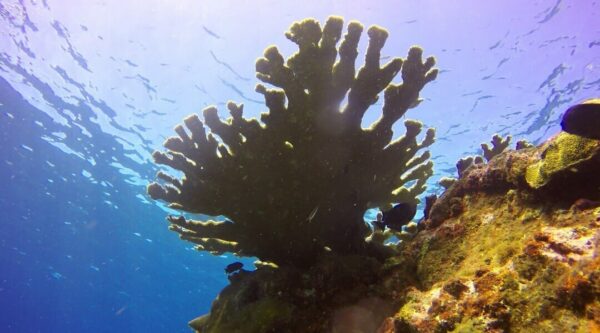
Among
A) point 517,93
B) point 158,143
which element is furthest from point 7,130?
point 517,93

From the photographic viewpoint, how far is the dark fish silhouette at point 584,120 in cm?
225

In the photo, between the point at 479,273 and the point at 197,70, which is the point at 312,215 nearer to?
the point at 479,273

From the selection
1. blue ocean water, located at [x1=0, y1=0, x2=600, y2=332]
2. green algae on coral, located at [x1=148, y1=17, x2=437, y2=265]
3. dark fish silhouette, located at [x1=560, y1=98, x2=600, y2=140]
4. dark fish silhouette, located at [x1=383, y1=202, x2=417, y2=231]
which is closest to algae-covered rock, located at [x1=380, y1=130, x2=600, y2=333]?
dark fish silhouette, located at [x1=560, y1=98, x2=600, y2=140]

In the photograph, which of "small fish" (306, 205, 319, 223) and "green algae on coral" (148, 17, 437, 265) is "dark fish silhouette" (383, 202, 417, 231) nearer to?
"green algae on coral" (148, 17, 437, 265)

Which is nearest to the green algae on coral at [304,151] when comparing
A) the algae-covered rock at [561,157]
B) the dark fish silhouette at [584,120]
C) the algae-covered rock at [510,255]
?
the algae-covered rock at [510,255]

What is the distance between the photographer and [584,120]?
2.27 metres

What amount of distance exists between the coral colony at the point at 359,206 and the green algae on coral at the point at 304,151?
0.04 ft

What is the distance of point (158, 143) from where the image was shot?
59.3 ft

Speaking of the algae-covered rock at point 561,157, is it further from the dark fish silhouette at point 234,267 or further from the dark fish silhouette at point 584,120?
the dark fish silhouette at point 234,267

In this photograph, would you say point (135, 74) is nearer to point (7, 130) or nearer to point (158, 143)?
point (158, 143)

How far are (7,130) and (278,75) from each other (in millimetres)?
23972

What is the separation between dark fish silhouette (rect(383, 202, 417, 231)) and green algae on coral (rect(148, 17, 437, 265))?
Answer: 330 mm

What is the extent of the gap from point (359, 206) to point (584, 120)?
2.26 meters

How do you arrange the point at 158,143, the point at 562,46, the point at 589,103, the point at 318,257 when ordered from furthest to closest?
the point at 158,143 → the point at 562,46 → the point at 318,257 → the point at 589,103
